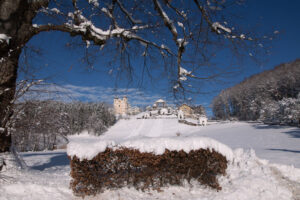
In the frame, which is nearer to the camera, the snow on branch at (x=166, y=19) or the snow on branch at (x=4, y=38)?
the snow on branch at (x=4, y=38)

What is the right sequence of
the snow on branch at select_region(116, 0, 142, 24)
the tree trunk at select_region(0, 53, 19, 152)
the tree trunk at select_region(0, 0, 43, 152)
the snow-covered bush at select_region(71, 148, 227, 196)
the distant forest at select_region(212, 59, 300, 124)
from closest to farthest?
1. the tree trunk at select_region(0, 0, 43, 152)
2. the tree trunk at select_region(0, 53, 19, 152)
3. the snow-covered bush at select_region(71, 148, 227, 196)
4. the snow on branch at select_region(116, 0, 142, 24)
5. the distant forest at select_region(212, 59, 300, 124)

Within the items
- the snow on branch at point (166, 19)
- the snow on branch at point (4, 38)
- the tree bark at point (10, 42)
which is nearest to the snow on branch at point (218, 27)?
the snow on branch at point (166, 19)

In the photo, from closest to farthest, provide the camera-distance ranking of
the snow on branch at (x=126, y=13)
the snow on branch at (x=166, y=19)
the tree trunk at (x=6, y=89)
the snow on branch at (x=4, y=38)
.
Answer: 1. the snow on branch at (x=4, y=38)
2. the tree trunk at (x=6, y=89)
3. the snow on branch at (x=166, y=19)
4. the snow on branch at (x=126, y=13)

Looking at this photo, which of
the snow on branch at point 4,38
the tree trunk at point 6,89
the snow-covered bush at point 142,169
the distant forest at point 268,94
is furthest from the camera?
the distant forest at point 268,94

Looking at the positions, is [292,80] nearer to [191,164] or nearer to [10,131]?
[191,164]

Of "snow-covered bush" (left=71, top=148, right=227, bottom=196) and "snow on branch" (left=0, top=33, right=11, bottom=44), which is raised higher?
"snow on branch" (left=0, top=33, right=11, bottom=44)

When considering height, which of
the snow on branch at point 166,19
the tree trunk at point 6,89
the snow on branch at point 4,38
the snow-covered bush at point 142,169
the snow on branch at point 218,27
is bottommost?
the snow-covered bush at point 142,169

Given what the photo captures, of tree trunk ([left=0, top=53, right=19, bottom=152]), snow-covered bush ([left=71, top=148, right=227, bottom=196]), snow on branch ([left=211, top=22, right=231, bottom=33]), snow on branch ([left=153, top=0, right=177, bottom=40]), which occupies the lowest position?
snow-covered bush ([left=71, top=148, right=227, bottom=196])

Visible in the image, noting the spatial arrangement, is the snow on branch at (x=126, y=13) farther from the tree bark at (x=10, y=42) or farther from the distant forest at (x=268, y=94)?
the distant forest at (x=268, y=94)

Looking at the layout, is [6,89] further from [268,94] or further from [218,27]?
[268,94]

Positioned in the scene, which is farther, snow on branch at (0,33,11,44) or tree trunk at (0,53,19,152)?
tree trunk at (0,53,19,152)

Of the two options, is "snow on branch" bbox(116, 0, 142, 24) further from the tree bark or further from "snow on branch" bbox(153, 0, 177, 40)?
the tree bark

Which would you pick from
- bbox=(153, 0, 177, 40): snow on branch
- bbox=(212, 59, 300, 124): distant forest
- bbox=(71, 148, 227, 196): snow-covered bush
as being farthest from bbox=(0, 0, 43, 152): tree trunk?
bbox=(212, 59, 300, 124): distant forest

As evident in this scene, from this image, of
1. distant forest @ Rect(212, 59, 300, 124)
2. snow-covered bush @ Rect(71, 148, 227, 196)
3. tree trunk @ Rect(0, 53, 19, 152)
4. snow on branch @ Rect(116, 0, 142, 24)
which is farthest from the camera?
distant forest @ Rect(212, 59, 300, 124)
